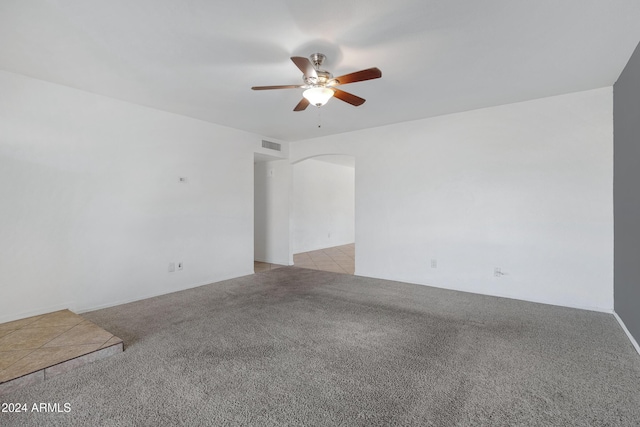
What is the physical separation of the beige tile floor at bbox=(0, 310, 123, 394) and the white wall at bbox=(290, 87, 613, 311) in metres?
3.85

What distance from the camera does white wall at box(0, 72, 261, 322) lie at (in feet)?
9.99

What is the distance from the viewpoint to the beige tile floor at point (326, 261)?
235 inches

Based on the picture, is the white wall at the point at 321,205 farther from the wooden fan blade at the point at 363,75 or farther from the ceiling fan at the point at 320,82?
the wooden fan blade at the point at 363,75

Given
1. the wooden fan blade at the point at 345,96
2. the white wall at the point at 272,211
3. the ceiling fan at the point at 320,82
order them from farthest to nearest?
the white wall at the point at 272,211, the wooden fan blade at the point at 345,96, the ceiling fan at the point at 320,82

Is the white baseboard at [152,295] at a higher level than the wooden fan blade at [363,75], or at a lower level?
lower

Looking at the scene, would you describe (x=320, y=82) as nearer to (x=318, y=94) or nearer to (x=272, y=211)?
(x=318, y=94)

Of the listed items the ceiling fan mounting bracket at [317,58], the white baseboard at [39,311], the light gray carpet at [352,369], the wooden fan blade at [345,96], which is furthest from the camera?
the white baseboard at [39,311]

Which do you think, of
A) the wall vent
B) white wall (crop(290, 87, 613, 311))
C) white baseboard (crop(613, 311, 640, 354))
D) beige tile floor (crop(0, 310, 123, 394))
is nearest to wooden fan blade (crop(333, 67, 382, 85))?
white wall (crop(290, 87, 613, 311))

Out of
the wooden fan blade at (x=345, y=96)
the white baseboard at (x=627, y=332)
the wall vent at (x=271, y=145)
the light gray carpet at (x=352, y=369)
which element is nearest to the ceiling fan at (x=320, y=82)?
the wooden fan blade at (x=345, y=96)

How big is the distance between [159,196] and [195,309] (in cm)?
167

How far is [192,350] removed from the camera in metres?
2.53

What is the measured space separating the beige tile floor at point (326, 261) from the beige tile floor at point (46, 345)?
3.13 m

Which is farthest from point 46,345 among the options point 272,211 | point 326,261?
point 326,261

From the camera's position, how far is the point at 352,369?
2.22 m
